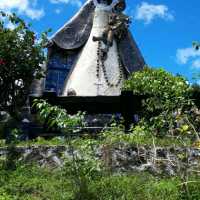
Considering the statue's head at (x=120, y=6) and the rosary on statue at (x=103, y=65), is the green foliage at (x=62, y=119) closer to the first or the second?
the rosary on statue at (x=103, y=65)

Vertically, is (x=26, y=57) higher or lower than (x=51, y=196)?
higher

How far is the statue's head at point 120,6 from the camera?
20.4 m

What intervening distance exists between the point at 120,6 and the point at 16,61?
4.99 metres

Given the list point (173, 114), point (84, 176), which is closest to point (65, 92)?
point (173, 114)

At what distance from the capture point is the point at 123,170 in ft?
32.4

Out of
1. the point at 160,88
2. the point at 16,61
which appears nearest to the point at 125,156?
→ the point at 160,88

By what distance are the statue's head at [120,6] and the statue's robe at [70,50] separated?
41.6 inches

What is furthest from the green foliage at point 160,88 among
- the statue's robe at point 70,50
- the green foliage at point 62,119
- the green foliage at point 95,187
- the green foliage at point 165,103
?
the statue's robe at point 70,50

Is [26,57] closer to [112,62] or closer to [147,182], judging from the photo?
[112,62]

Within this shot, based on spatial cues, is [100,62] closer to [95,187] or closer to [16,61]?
[16,61]

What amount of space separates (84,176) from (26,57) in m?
9.34

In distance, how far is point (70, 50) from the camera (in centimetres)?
2120

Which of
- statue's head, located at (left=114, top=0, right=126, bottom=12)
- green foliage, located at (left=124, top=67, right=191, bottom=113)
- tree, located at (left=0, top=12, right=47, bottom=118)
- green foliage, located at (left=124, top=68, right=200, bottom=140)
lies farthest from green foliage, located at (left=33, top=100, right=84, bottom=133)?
statue's head, located at (left=114, top=0, right=126, bottom=12)

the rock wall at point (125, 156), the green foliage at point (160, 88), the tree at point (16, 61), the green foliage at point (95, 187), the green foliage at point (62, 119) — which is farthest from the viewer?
the tree at point (16, 61)
